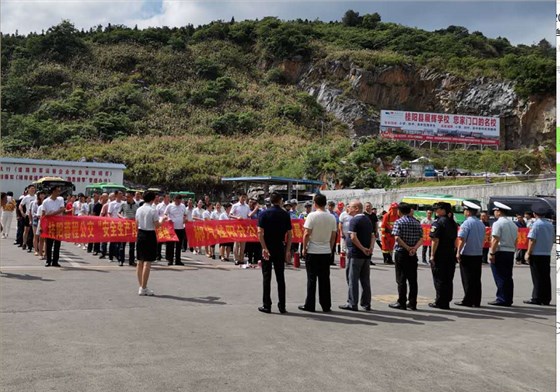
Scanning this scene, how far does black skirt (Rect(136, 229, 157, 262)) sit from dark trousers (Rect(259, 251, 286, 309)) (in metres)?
2.19

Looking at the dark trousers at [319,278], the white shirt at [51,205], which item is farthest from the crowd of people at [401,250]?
the white shirt at [51,205]

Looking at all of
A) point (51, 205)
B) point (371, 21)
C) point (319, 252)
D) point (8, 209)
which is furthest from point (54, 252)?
point (371, 21)

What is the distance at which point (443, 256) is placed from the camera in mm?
10180

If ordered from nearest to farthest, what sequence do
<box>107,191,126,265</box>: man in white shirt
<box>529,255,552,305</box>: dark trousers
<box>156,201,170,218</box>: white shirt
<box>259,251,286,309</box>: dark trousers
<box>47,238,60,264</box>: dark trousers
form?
→ <box>259,251,286,309</box>: dark trousers
<box>529,255,552,305</box>: dark trousers
<box>47,238,60,264</box>: dark trousers
<box>107,191,126,265</box>: man in white shirt
<box>156,201,170,218</box>: white shirt

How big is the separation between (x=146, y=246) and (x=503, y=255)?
6535 mm

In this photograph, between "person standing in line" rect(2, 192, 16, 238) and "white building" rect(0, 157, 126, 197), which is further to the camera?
"white building" rect(0, 157, 126, 197)

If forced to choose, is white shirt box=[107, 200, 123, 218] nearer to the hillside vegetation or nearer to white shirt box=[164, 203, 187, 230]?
white shirt box=[164, 203, 187, 230]

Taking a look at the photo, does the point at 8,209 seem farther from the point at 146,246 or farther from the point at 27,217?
the point at 146,246

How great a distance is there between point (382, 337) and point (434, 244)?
320cm

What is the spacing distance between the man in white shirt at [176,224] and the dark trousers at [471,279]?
7.52 m

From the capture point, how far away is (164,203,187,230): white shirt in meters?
15.6

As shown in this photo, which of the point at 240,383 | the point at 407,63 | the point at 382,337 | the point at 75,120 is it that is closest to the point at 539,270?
the point at 382,337

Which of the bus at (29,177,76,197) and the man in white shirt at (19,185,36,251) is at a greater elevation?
the bus at (29,177,76,197)

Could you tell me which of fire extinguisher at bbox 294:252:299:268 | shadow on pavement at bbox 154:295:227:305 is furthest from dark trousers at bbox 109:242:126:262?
shadow on pavement at bbox 154:295:227:305
